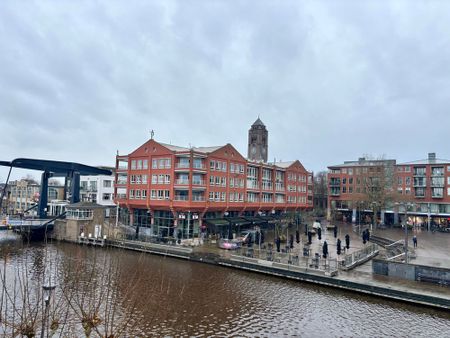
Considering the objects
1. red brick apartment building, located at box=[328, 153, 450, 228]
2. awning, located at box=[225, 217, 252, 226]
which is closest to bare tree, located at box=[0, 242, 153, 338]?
awning, located at box=[225, 217, 252, 226]

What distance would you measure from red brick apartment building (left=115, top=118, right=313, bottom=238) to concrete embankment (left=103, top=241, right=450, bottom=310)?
8.35 meters

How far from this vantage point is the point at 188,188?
146ft

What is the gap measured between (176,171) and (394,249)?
28913 mm

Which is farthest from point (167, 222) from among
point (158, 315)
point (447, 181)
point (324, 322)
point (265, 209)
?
point (447, 181)

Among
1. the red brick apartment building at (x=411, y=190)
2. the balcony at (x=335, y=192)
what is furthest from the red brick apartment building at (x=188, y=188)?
the balcony at (x=335, y=192)

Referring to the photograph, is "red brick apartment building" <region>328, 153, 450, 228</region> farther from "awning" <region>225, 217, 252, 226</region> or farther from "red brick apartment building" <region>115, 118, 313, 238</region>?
"awning" <region>225, 217, 252, 226</region>

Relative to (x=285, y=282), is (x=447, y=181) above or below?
above

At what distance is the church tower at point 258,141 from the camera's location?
4006 inches

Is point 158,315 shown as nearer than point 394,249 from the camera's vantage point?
Yes

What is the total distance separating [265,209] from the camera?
202 feet

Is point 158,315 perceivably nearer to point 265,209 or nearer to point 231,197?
point 231,197

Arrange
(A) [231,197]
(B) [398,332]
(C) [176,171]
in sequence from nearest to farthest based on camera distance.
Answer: (B) [398,332], (C) [176,171], (A) [231,197]

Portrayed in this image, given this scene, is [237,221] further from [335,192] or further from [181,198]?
[335,192]

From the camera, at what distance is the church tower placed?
10175 centimetres
